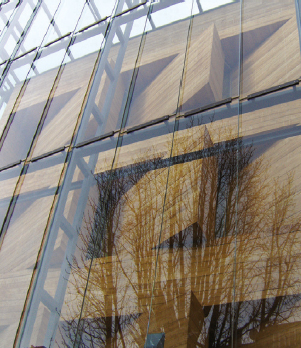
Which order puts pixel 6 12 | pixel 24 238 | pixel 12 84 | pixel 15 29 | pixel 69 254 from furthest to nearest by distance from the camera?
pixel 6 12 → pixel 15 29 → pixel 12 84 → pixel 24 238 → pixel 69 254

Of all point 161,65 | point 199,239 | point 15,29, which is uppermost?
point 15,29

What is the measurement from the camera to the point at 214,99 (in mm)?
7402

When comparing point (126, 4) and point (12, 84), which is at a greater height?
point (126, 4)

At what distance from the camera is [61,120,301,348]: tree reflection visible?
4898mm

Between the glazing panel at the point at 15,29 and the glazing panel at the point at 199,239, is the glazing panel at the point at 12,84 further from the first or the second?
the glazing panel at the point at 199,239

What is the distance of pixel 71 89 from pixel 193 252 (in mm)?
5809

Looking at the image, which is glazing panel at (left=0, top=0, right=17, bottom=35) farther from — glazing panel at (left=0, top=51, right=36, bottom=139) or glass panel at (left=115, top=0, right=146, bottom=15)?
glass panel at (left=115, top=0, right=146, bottom=15)

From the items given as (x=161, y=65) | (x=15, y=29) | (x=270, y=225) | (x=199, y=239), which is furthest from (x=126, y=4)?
(x=270, y=225)

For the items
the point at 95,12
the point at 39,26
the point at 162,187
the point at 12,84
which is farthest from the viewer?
the point at 39,26

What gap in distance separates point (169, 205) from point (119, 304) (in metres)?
1.60

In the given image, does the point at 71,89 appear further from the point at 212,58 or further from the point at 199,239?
the point at 199,239

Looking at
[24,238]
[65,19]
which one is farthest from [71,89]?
[24,238]

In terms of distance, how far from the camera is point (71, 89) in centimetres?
993

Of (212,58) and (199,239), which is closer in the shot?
(199,239)
